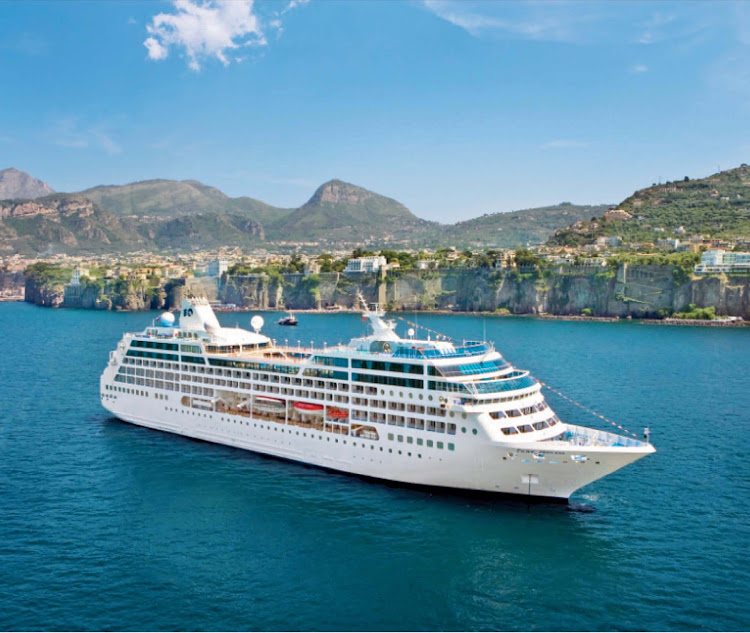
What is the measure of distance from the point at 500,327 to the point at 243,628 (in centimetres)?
8410

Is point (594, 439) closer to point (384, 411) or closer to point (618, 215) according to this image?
point (384, 411)

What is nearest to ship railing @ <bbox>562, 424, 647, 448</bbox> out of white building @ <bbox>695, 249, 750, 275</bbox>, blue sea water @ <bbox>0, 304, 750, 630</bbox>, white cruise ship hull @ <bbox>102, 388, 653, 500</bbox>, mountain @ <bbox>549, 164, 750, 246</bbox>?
white cruise ship hull @ <bbox>102, 388, 653, 500</bbox>

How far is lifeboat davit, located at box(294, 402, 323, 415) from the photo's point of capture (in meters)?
30.1

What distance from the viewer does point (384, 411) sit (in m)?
27.5

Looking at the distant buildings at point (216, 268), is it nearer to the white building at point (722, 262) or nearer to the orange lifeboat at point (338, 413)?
the white building at point (722, 262)

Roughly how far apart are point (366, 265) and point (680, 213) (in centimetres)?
8667

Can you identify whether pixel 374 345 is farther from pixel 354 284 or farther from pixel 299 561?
pixel 354 284

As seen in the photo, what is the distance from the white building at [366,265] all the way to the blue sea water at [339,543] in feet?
375

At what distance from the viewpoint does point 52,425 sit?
38.5 meters

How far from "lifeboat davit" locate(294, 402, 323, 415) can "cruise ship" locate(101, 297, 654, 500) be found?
0.06 m

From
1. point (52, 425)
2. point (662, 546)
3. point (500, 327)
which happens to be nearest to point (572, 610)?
point (662, 546)

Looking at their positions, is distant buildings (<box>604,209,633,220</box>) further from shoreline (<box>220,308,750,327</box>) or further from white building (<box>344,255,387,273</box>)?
white building (<box>344,255,387,273</box>)

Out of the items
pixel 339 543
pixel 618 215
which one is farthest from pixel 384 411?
pixel 618 215

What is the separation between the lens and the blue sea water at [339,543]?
740 inches
